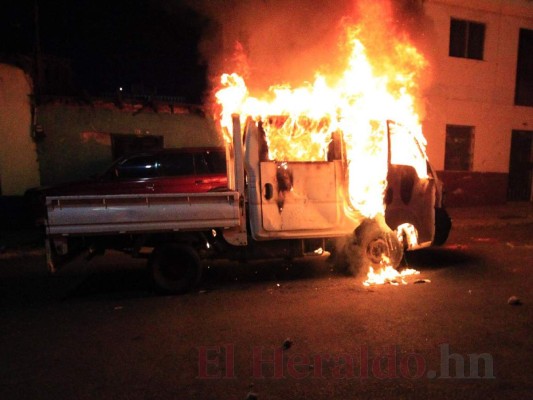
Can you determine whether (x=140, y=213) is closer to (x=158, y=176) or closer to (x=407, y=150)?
(x=158, y=176)

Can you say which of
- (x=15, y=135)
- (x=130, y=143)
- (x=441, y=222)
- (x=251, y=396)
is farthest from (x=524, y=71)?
(x=15, y=135)

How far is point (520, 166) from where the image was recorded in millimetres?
14039

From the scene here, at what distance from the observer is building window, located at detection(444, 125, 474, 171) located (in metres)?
12.9

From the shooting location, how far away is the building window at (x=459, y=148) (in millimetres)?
12914

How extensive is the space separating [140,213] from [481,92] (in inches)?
476

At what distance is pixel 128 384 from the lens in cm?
331

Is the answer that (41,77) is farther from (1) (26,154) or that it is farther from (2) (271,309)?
(2) (271,309)

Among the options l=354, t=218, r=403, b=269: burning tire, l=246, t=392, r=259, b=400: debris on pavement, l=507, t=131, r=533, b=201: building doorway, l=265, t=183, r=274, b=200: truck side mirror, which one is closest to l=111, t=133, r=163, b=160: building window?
l=265, t=183, r=274, b=200: truck side mirror

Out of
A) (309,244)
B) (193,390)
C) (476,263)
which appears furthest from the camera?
(476,263)

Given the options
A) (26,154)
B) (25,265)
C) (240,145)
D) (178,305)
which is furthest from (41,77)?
(178,305)

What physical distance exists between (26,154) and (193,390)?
9.56 metres

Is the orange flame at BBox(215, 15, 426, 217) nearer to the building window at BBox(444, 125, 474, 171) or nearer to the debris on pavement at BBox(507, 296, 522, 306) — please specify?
the debris on pavement at BBox(507, 296, 522, 306)

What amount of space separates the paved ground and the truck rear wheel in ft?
0.61

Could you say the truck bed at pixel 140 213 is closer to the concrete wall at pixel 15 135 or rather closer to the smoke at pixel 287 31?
the smoke at pixel 287 31
